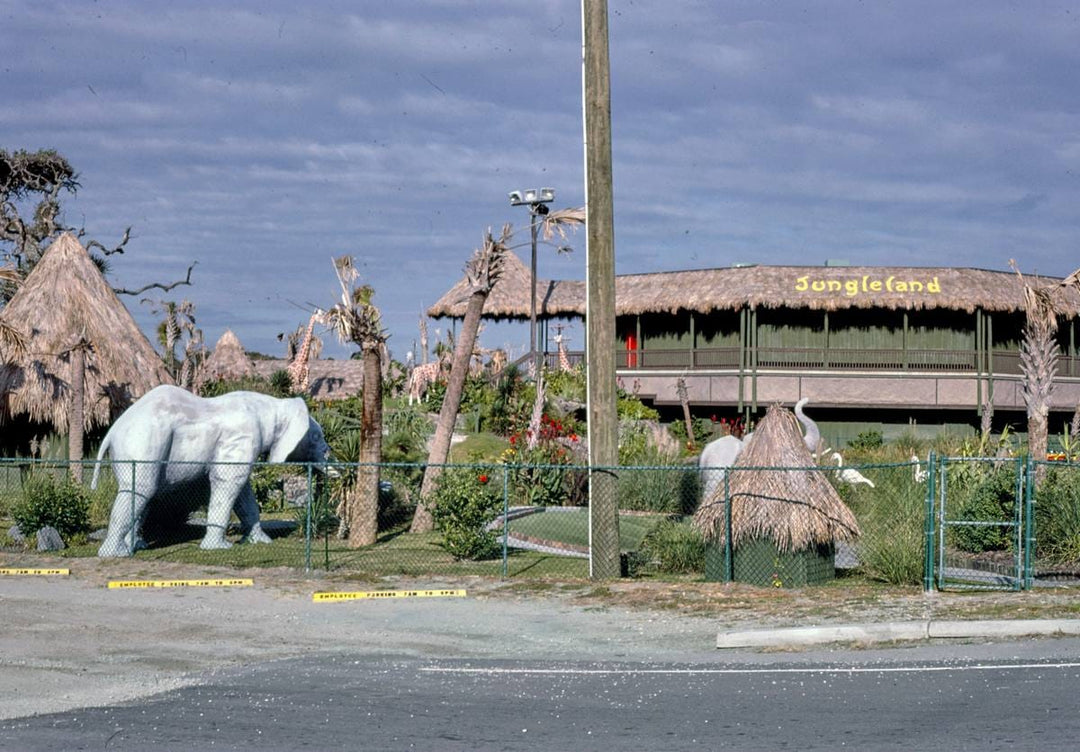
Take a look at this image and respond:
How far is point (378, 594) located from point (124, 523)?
17.6 ft

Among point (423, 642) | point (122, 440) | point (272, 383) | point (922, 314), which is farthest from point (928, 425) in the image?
point (423, 642)

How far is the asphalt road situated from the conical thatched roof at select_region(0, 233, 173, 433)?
17925 mm

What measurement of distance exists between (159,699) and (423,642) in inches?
139

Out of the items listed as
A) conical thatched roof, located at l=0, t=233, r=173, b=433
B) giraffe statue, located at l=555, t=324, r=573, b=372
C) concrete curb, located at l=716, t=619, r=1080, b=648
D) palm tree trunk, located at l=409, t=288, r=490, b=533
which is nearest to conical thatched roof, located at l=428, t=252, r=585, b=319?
giraffe statue, located at l=555, t=324, r=573, b=372

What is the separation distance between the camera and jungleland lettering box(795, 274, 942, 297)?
38.2 m

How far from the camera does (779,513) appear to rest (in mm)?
16328

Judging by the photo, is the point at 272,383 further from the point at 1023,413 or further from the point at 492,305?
the point at 1023,413

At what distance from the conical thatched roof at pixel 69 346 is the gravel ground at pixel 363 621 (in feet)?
36.3

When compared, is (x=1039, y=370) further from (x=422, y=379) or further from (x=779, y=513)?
(x=422, y=379)

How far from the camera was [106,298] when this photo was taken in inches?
1187

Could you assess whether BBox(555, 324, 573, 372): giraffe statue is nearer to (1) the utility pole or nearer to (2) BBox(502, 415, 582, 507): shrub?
(2) BBox(502, 415, 582, 507): shrub

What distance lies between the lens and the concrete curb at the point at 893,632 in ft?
42.2

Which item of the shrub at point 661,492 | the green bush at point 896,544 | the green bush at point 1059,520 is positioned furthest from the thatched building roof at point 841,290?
the green bush at point 1059,520

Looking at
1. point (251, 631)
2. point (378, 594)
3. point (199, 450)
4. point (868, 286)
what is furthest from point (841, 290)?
point (251, 631)
